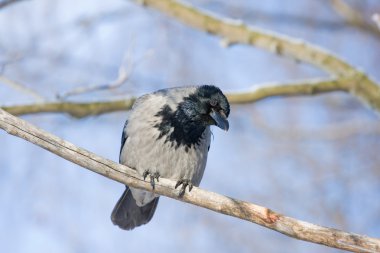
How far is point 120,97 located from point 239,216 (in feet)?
7.91

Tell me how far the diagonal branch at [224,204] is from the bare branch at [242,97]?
1.73 m

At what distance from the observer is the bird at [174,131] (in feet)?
19.6

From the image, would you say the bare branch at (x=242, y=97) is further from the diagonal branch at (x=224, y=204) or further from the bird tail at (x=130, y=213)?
the diagonal branch at (x=224, y=204)

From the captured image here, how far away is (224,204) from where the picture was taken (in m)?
5.10

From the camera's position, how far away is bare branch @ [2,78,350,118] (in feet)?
22.3

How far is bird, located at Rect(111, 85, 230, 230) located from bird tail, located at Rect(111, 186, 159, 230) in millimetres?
627

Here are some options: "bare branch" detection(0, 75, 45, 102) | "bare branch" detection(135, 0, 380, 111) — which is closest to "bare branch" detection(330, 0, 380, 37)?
"bare branch" detection(135, 0, 380, 111)

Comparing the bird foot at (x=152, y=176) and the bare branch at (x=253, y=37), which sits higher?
the bare branch at (x=253, y=37)

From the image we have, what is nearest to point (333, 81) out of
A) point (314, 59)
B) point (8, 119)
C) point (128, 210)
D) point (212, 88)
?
point (314, 59)

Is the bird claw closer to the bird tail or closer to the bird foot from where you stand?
the bird foot

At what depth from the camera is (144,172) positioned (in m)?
5.89

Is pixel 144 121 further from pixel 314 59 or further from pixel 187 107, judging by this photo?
pixel 314 59

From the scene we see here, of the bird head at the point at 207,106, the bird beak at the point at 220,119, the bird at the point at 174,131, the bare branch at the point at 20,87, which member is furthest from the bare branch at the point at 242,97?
the bird beak at the point at 220,119

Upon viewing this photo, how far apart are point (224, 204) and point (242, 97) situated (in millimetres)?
2140
